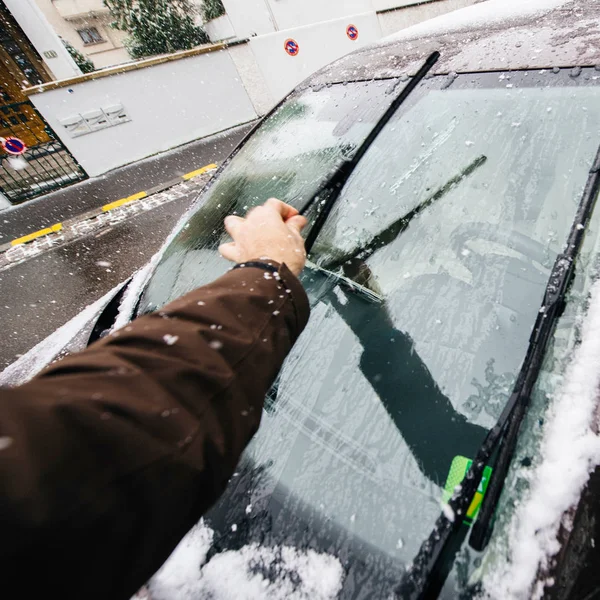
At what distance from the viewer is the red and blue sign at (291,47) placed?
7.96 metres

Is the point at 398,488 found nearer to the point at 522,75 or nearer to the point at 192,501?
the point at 192,501

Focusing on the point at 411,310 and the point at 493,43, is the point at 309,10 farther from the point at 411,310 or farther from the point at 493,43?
the point at 411,310

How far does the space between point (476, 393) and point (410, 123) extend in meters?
1.09

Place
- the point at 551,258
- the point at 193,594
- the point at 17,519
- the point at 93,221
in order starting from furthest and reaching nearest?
the point at 93,221 < the point at 551,258 < the point at 193,594 < the point at 17,519

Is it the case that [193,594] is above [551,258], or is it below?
below

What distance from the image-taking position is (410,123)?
4.73 ft

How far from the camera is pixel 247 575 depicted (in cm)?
82

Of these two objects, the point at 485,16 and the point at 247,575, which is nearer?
the point at 247,575

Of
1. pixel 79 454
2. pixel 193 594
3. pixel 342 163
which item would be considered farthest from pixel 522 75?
pixel 193 594

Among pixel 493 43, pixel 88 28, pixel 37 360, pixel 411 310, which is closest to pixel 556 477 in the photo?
pixel 411 310

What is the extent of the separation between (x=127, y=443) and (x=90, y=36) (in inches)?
1154

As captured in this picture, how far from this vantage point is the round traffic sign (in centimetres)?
882

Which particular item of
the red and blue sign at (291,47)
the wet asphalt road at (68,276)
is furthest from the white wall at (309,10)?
the wet asphalt road at (68,276)

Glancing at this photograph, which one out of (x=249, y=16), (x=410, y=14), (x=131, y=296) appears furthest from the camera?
(x=410, y=14)
